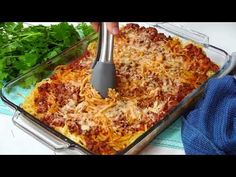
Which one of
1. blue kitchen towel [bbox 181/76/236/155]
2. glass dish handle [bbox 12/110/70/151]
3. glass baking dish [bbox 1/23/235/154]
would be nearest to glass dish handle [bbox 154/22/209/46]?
glass baking dish [bbox 1/23/235/154]

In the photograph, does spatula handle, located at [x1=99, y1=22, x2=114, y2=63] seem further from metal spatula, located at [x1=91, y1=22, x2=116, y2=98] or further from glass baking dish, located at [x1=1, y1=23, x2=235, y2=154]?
glass baking dish, located at [x1=1, y1=23, x2=235, y2=154]

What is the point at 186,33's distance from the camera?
1.40 metres

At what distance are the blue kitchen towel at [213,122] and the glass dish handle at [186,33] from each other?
28 cm

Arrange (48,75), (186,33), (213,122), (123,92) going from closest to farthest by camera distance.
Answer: (213,122), (123,92), (48,75), (186,33)

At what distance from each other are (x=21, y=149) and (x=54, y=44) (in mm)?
378

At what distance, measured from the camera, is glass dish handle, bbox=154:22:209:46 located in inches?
53.6

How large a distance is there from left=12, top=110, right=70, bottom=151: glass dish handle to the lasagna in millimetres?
31

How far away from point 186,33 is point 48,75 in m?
0.44

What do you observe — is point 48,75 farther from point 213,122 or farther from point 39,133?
point 213,122

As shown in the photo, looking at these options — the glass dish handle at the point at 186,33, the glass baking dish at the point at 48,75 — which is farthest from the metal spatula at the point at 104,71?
the glass dish handle at the point at 186,33

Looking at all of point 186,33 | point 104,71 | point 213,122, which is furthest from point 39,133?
point 186,33

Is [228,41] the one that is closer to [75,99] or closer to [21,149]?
[75,99]

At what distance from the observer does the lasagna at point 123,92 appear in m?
1.04
